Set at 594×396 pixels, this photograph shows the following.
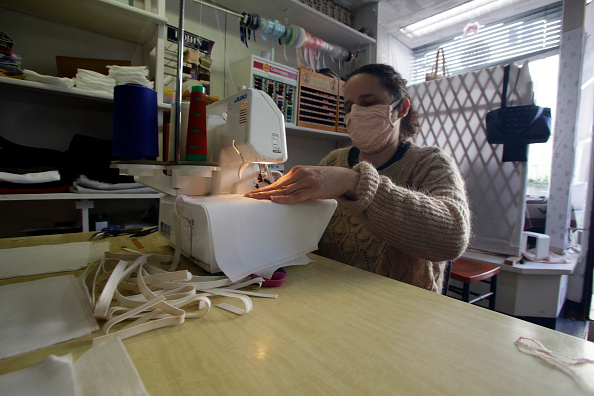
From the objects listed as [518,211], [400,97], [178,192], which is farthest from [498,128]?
[178,192]

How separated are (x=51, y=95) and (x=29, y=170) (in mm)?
304

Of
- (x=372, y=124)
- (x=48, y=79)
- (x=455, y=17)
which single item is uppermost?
(x=455, y=17)

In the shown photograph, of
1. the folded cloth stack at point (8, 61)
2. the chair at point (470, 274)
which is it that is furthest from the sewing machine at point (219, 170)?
the chair at point (470, 274)

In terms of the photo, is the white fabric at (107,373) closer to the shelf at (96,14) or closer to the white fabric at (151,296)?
the white fabric at (151,296)

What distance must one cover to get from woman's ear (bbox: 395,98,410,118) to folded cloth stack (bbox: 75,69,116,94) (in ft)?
3.48

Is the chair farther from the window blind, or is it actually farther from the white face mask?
the window blind

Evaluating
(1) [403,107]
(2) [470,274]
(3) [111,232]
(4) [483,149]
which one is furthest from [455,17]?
(3) [111,232]

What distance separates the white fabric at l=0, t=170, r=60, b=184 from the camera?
915 mm

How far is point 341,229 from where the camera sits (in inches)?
33.3

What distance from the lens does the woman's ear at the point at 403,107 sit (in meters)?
0.95

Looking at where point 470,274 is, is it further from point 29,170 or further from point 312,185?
point 29,170

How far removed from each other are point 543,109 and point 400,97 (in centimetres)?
104

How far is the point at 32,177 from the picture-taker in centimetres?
95

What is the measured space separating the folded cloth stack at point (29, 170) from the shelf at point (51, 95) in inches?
7.8
